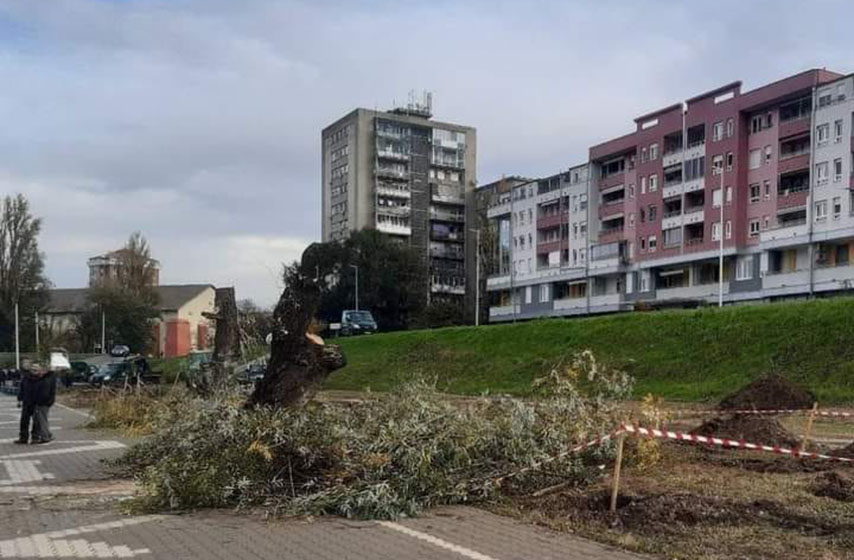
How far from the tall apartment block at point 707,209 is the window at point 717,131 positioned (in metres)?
0.07

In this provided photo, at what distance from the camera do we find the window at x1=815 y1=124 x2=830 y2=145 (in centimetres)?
5550

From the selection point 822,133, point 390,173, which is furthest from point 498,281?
point 822,133

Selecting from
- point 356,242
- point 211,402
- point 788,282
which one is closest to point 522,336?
point 788,282

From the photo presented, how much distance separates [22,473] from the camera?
12062 millimetres

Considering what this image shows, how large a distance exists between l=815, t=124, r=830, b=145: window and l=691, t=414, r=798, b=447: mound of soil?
47755mm

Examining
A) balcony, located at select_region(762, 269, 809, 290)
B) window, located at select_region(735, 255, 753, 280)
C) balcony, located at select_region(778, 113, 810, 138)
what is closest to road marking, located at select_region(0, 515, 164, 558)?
balcony, located at select_region(762, 269, 809, 290)

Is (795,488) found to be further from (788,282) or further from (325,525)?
(788,282)

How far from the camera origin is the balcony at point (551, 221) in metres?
86.1

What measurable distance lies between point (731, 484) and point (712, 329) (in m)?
25.1

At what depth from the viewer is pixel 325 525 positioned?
812 cm

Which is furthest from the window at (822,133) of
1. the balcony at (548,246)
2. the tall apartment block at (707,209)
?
the balcony at (548,246)

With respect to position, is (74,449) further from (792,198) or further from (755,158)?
(755,158)

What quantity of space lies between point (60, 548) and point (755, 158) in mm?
61808

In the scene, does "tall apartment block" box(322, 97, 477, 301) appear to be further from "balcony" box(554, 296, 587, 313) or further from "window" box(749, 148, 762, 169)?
"window" box(749, 148, 762, 169)
